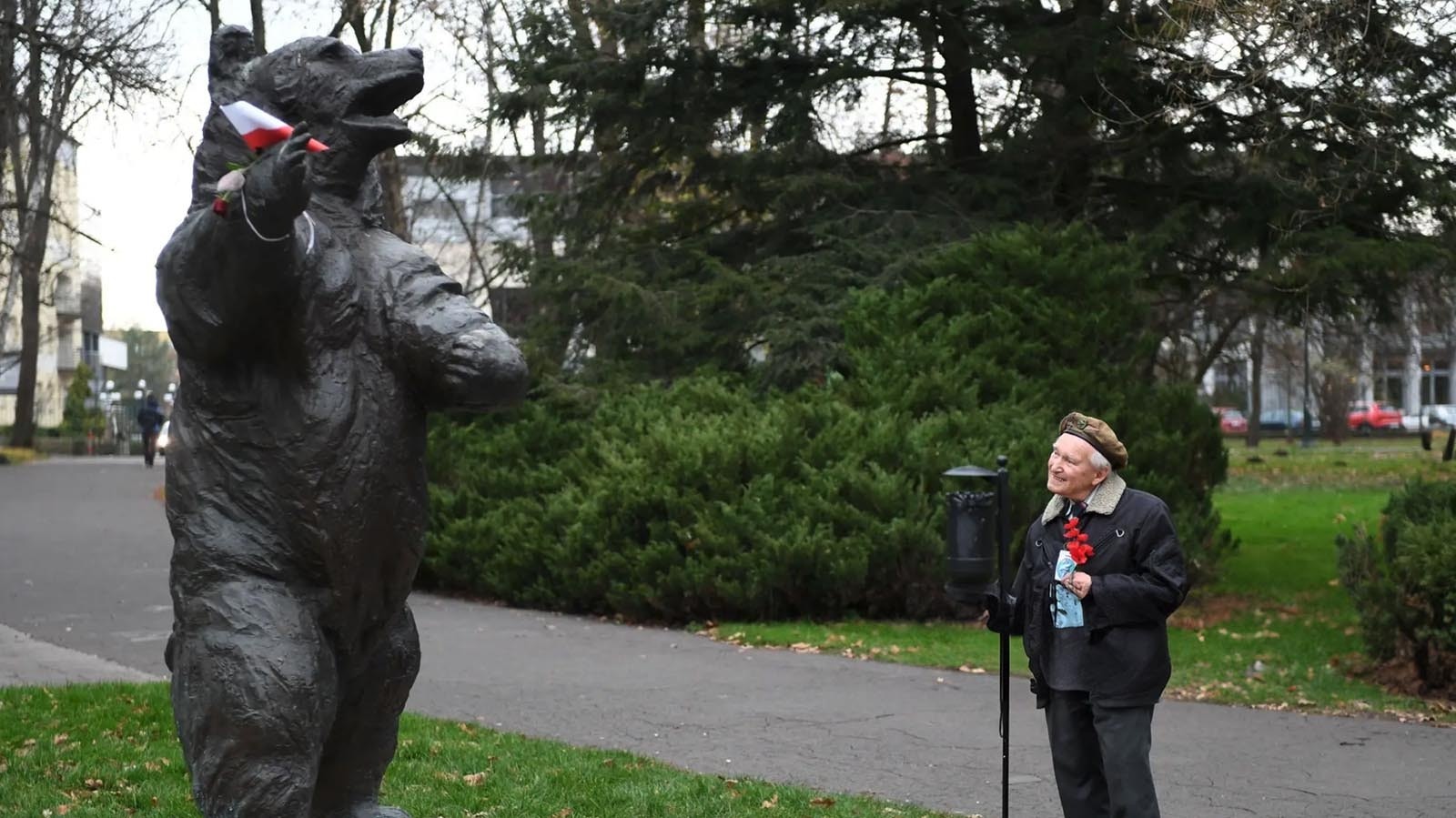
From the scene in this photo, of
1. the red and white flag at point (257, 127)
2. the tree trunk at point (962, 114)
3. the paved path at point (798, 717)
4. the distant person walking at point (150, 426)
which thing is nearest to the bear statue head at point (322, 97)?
the red and white flag at point (257, 127)

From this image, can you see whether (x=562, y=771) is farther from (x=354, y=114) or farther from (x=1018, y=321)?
(x=1018, y=321)

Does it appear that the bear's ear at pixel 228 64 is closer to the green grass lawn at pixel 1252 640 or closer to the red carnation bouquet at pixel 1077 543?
the red carnation bouquet at pixel 1077 543

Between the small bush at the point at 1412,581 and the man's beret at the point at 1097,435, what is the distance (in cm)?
427

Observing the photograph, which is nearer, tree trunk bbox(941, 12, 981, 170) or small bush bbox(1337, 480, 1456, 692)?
small bush bbox(1337, 480, 1456, 692)

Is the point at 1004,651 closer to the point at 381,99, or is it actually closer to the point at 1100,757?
the point at 1100,757

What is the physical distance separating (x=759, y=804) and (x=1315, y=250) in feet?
29.3

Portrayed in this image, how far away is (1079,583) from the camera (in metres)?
4.82

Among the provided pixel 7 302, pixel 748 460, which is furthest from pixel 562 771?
pixel 7 302

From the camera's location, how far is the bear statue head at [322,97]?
3826 mm

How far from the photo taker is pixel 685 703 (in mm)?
8977

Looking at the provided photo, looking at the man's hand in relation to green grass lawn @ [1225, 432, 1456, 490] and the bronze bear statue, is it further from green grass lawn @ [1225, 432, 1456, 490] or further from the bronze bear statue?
green grass lawn @ [1225, 432, 1456, 490]

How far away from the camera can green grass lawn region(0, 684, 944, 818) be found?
628 cm

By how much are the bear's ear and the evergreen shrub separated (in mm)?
8093

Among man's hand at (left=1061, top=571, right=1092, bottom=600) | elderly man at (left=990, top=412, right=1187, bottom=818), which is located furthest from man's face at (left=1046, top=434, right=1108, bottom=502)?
man's hand at (left=1061, top=571, right=1092, bottom=600)
